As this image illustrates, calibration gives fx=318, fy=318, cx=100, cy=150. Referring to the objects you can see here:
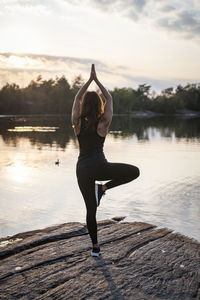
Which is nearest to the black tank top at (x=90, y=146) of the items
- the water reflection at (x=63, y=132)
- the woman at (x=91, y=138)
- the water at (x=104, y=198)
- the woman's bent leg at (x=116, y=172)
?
the woman at (x=91, y=138)

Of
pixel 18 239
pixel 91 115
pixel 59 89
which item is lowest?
pixel 18 239

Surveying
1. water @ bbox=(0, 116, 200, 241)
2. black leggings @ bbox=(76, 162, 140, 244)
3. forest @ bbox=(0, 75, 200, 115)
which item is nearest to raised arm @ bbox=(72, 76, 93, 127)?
black leggings @ bbox=(76, 162, 140, 244)

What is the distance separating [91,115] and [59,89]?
126 m

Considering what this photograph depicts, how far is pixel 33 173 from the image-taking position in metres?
16.1

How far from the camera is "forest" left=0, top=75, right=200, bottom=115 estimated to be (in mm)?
118375

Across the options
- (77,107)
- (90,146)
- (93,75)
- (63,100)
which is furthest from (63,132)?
(63,100)

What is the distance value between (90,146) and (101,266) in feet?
5.43

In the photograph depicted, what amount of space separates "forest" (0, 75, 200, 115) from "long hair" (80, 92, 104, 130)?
4562 inches

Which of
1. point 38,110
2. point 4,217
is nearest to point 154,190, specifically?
point 4,217

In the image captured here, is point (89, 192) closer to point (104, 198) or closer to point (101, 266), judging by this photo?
point (101, 266)

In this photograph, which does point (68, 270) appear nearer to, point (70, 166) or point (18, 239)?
point (18, 239)

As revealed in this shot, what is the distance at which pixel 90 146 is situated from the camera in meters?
4.26

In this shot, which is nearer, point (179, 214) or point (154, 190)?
point (179, 214)

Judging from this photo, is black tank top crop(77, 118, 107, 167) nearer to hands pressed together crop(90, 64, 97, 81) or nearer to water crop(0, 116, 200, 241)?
hands pressed together crop(90, 64, 97, 81)
